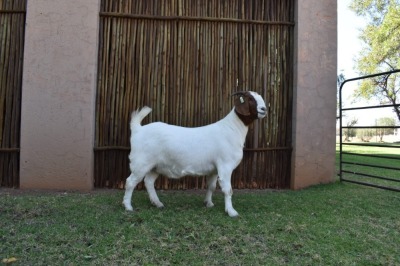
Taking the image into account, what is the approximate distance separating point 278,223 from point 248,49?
324 cm

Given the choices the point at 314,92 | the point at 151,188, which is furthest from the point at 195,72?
the point at 151,188

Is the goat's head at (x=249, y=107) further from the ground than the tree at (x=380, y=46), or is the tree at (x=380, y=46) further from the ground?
the tree at (x=380, y=46)

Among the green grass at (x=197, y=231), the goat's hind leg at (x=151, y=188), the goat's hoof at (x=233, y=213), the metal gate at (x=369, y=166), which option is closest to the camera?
the green grass at (x=197, y=231)

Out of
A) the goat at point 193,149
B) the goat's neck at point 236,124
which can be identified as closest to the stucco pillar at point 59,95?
the goat at point 193,149

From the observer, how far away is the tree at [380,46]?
13648mm

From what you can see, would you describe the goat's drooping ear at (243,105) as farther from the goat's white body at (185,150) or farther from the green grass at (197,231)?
the green grass at (197,231)

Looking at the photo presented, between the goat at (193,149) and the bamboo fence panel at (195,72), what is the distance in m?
1.39

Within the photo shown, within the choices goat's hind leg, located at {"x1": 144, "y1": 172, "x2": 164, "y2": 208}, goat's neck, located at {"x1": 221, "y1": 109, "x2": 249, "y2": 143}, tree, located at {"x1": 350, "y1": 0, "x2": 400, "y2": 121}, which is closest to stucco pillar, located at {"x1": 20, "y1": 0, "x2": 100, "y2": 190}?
goat's hind leg, located at {"x1": 144, "y1": 172, "x2": 164, "y2": 208}

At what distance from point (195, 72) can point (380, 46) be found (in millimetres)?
12302

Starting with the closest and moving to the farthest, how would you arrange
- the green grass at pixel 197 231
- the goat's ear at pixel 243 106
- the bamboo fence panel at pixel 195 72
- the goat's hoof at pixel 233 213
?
the green grass at pixel 197 231, the goat's hoof at pixel 233 213, the goat's ear at pixel 243 106, the bamboo fence panel at pixel 195 72

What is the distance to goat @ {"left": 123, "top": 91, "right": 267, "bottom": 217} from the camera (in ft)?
13.2

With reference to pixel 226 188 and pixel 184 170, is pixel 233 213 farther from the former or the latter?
pixel 184 170

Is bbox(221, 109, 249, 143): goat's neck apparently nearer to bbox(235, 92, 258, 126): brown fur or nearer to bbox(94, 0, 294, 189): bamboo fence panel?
bbox(235, 92, 258, 126): brown fur

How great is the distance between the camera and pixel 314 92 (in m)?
5.62
